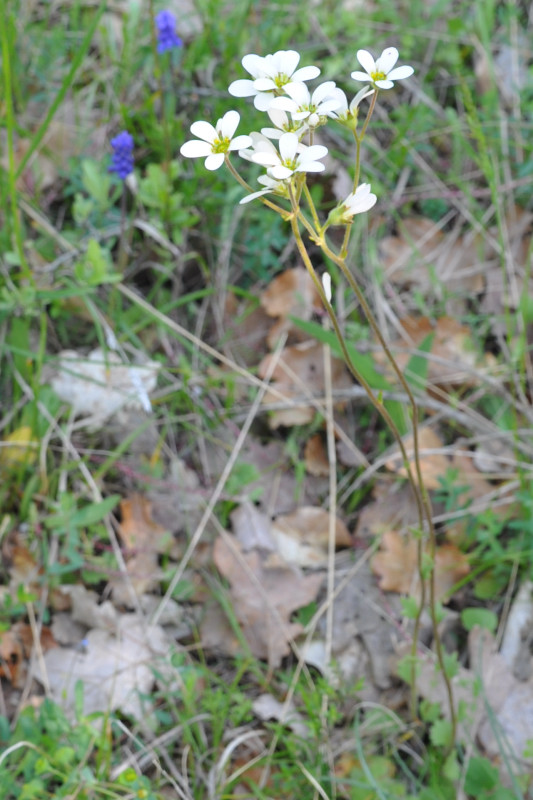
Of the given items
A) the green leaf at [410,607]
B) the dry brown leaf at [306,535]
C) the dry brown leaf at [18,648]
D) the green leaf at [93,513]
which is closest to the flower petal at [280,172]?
the green leaf at [410,607]

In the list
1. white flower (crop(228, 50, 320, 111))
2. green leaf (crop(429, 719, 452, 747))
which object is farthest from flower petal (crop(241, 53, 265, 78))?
green leaf (crop(429, 719, 452, 747))

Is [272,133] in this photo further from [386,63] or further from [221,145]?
[386,63]

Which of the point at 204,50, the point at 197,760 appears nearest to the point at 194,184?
the point at 204,50

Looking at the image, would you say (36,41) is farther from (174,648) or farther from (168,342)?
(174,648)

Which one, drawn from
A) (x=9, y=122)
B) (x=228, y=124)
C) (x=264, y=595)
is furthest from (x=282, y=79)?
(x=264, y=595)

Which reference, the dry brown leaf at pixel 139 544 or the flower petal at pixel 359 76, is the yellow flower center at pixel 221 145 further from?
the dry brown leaf at pixel 139 544
